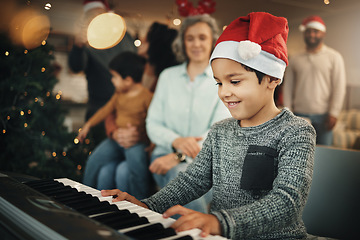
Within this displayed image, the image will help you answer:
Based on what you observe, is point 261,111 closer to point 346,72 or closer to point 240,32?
point 240,32

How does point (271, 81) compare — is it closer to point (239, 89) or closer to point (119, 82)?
point (239, 89)

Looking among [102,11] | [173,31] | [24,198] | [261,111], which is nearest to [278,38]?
[261,111]

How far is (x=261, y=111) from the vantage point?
52.3 inches

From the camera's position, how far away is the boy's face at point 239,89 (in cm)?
124

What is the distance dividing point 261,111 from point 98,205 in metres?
0.72

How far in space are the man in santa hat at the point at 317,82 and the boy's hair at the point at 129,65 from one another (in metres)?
1.49

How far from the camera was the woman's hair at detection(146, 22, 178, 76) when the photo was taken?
316cm

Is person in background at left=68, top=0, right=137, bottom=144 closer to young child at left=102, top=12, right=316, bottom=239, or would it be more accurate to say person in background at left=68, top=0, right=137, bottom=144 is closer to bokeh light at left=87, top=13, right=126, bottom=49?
bokeh light at left=87, top=13, right=126, bottom=49

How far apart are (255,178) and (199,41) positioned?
1.86m

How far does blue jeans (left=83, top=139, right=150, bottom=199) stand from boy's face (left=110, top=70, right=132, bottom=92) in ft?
1.78

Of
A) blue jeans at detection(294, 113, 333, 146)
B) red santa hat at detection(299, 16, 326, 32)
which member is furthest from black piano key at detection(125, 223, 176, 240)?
red santa hat at detection(299, 16, 326, 32)

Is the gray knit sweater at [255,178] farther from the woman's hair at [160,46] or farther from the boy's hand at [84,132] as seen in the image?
the boy's hand at [84,132]

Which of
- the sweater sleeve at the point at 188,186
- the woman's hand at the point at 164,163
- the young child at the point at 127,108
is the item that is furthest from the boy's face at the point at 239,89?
the young child at the point at 127,108

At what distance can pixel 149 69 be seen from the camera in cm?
330
